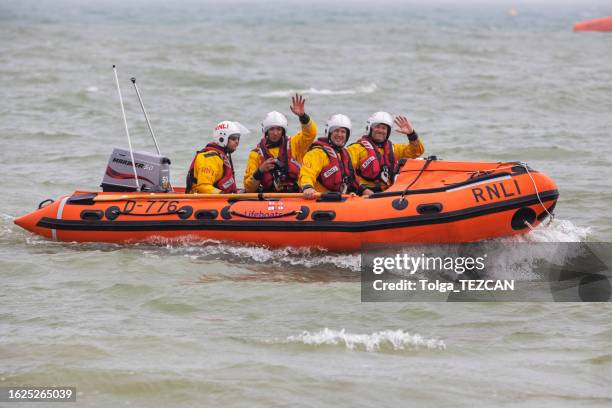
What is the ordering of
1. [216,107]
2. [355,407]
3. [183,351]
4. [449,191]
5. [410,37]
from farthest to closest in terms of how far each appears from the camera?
[410,37]
[216,107]
[449,191]
[183,351]
[355,407]

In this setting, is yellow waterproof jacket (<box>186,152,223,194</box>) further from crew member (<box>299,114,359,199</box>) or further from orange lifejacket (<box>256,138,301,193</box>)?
crew member (<box>299,114,359,199</box>)

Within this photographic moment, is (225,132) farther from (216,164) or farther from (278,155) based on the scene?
(278,155)

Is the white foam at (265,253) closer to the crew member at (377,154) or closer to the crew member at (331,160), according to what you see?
the crew member at (331,160)

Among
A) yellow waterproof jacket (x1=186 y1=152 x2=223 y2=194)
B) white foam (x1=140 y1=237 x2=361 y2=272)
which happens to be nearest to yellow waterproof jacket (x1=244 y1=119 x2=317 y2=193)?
yellow waterproof jacket (x1=186 y1=152 x2=223 y2=194)

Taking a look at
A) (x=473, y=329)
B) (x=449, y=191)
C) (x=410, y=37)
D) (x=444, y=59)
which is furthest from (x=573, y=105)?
(x=410, y=37)

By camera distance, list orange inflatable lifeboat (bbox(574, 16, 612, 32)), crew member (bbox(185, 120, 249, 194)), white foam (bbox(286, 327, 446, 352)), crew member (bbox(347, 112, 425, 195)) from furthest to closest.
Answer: orange inflatable lifeboat (bbox(574, 16, 612, 32)), crew member (bbox(185, 120, 249, 194)), crew member (bbox(347, 112, 425, 195)), white foam (bbox(286, 327, 446, 352))

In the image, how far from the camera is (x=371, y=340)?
264 inches

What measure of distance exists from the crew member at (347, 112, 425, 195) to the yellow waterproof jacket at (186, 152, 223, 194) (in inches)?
47.1

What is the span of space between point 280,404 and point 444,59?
938 inches

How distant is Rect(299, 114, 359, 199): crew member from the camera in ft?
28.7

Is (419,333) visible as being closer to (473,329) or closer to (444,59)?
(473,329)

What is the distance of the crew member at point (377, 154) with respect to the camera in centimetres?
899

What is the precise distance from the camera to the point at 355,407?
18.8 ft

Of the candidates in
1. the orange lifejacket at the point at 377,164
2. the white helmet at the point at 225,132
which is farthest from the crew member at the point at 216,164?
the orange lifejacket at the point at 377,164
